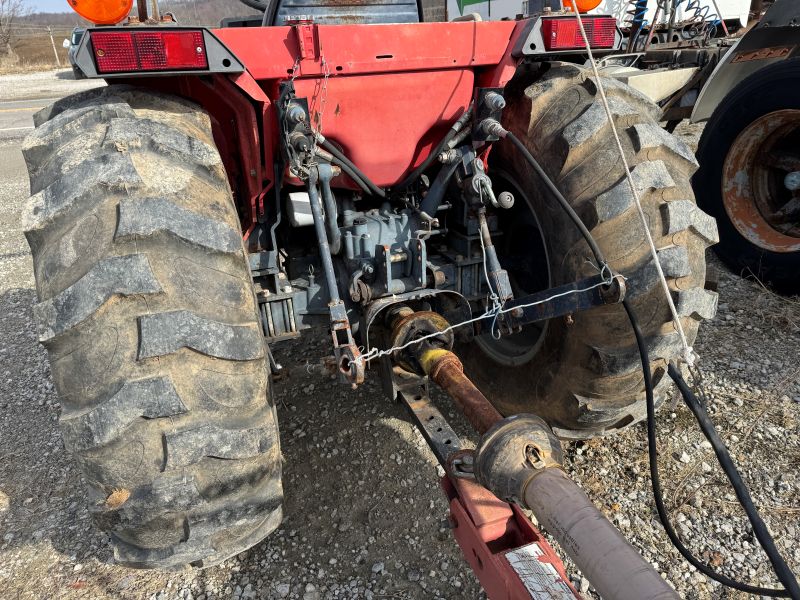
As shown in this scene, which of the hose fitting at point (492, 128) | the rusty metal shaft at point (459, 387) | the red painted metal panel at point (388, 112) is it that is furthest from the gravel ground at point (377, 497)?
the hose fitting at point (492, 128)

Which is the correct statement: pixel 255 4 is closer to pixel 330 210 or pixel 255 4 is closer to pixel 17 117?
pixel 330 210

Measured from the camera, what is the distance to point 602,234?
2.11m

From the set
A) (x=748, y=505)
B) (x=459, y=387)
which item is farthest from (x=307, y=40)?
(x=748, y=505)

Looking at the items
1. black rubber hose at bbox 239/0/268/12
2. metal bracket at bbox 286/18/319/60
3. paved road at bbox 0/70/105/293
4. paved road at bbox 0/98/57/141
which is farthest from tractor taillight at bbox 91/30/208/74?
paved road at bbox 0/98/57/141

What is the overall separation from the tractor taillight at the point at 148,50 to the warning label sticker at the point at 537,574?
1.70 m

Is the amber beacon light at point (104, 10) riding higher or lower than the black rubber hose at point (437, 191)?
higher

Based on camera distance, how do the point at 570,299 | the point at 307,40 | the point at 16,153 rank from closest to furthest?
the point at 570,299
the point at 307,40
the point at 16,153

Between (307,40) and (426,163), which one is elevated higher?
(307,40)

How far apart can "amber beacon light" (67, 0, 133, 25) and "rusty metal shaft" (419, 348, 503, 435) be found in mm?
1508

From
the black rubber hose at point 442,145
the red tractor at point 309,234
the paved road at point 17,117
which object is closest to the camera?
the red tractor at point 309,234

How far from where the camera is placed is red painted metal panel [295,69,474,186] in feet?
7.32

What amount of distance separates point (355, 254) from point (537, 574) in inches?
56.4

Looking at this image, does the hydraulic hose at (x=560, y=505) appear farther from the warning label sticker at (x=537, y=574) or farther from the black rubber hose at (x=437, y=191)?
the black rubber hose at (x=437, y=191)

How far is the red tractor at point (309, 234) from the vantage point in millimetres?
1568
